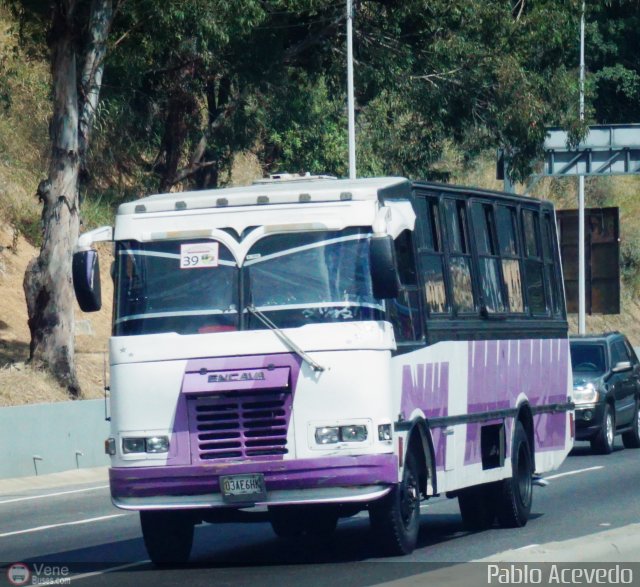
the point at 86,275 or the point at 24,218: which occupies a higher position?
the point at 24,218

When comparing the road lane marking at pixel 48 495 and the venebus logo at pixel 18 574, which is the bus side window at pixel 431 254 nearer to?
the venebus logo at pixel 18 574

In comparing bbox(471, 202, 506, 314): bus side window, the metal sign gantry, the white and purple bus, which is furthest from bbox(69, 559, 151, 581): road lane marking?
the metal sign gantry

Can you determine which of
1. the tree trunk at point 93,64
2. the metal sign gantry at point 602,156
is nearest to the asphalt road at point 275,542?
the tree trunk at point 93,64

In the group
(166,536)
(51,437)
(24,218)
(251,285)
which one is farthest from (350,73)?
(166,536)

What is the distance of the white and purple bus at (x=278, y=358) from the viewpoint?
34.7ft

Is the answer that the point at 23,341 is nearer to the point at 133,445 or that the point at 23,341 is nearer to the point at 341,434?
the point at 133,445

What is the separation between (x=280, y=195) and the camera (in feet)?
36.7

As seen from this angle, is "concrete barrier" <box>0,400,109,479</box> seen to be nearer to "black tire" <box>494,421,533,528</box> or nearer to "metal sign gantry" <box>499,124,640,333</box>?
"black tire" <box>494,421,533,528</box>

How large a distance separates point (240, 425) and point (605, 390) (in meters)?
13.7

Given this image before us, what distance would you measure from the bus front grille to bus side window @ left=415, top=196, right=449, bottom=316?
2.04m

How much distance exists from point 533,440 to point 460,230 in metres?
2.72

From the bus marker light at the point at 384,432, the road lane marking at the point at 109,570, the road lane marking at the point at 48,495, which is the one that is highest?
the bus marker light at the point at 384,432

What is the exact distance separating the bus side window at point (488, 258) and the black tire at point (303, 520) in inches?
102

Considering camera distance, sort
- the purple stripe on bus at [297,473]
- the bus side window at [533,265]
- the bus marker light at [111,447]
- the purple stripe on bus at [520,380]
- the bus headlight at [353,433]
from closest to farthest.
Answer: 1. the purple stripe on bus at [297,473]
2. the bus headlight at [353,433]
3. the bus marker light at [111,447]
4. the purple stripe on bus at [520,380]
5. the bus side window at [533,265]
